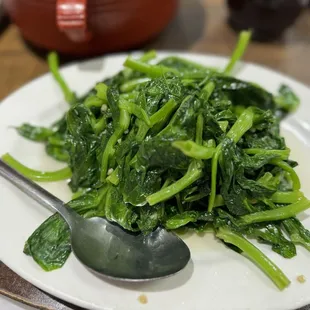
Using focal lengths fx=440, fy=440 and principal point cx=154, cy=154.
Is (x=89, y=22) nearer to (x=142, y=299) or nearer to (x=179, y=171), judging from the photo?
(x=179, y=171)

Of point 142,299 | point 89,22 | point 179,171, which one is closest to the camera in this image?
point 142,299

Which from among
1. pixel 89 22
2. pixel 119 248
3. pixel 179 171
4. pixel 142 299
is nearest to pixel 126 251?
pixel 119 248

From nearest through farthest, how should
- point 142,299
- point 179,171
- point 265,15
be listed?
1. point 142,299
2. point 179,171
3. point 265,15

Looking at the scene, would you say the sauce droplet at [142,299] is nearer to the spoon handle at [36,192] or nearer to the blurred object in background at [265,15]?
the spoon handle at [36,192]

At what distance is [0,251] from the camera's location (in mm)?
1045

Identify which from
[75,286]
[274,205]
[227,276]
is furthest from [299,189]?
[75,286]

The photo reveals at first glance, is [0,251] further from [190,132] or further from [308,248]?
[308,248]

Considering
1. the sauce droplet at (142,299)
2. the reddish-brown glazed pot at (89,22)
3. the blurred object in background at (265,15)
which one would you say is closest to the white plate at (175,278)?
the sauce droplet at (142,299)

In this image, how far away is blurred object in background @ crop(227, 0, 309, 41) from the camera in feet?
6.23

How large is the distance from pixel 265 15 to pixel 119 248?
4.39 feet

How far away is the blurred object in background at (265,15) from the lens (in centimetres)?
190

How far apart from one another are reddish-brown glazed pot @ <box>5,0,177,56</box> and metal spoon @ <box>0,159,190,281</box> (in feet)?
2.21

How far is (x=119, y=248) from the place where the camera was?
106 centimetres

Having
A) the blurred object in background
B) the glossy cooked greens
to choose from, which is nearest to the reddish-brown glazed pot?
the blurred object in background
